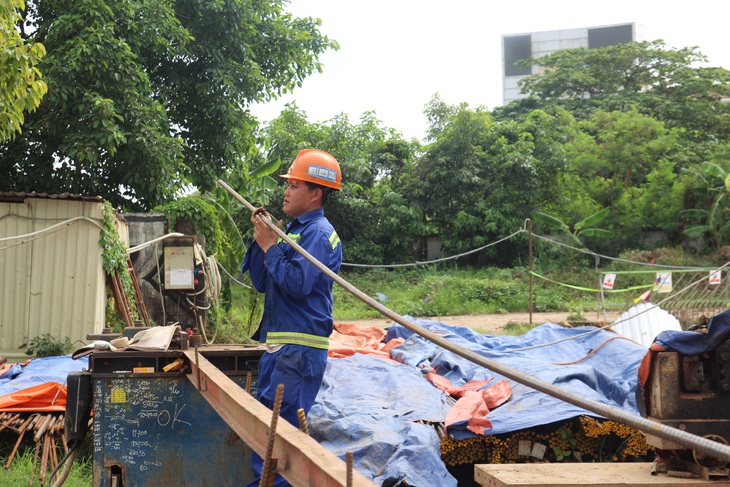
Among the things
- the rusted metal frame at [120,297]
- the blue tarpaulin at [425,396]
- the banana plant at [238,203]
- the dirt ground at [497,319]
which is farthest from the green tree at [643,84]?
the rusted metal frame at [120,297]

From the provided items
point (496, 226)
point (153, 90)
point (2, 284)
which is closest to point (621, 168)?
point (496, 226)

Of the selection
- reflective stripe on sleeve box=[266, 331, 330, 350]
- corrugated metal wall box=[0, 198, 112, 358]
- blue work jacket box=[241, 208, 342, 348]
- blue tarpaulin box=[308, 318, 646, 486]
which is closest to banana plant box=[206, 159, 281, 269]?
corrugated metal wall box=[0, 198, 112, 358]

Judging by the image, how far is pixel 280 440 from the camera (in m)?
2.67

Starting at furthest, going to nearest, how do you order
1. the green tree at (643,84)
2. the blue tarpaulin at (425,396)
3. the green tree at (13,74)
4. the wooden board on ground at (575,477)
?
the green tree at (643,84), the green tree at (13,74), the blue tarpaulin at (425,396), the wooden board on ground at (575,477)

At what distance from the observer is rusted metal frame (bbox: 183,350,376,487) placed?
225 cm

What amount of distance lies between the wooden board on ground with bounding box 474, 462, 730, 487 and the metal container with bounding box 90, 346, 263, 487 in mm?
1547

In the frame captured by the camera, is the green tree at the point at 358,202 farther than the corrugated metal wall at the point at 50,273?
Yes

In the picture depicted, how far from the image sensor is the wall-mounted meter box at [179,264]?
1132 centimetres

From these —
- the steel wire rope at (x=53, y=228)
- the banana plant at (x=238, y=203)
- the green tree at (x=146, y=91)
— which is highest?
the green tree at (x=146, y=91)

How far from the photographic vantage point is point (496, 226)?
25.0m

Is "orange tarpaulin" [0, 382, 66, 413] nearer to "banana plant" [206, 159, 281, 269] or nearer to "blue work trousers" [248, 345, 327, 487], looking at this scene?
"blue work trousers" [248, 345, 327, 487]

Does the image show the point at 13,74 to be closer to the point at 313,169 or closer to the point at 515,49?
the point at 313,169

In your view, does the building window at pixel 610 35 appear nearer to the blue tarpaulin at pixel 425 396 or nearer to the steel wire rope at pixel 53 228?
the blue tarpaulin at pixel 425 396

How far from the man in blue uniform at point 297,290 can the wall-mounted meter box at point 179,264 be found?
7483 mm
